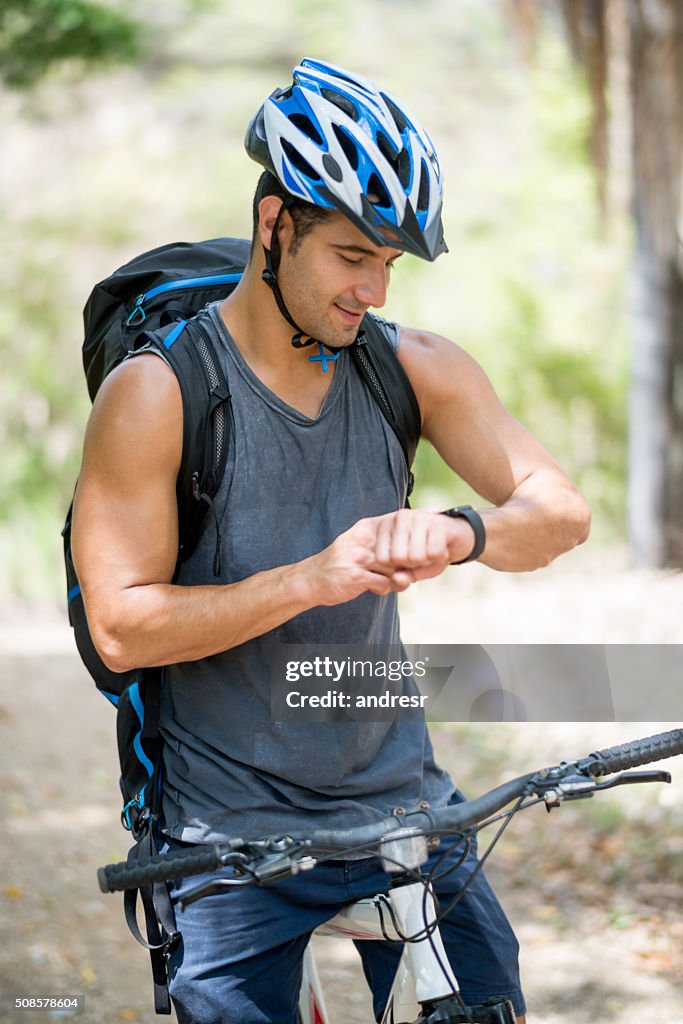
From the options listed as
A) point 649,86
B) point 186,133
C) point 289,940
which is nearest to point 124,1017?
point 289,940

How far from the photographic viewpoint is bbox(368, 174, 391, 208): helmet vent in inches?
101

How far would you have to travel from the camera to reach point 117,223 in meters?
15.9

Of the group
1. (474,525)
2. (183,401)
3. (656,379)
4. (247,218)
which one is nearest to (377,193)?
(183,401)

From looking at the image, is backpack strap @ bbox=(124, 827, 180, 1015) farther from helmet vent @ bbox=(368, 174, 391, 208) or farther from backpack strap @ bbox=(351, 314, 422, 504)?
helmet vent @ bbox=(368, 174, 391, 208)

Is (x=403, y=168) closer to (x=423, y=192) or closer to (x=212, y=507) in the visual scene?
(x=423, y=192)

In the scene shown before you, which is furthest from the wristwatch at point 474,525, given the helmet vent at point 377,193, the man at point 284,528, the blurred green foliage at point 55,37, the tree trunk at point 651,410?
the tree trunk at point 651,410

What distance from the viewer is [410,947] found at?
261 centimetres

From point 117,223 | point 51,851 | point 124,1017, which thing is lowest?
point 124,1017

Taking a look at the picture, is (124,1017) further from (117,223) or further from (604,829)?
(117,223)

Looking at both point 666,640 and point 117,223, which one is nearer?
point 666,640

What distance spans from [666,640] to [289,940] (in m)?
5.87

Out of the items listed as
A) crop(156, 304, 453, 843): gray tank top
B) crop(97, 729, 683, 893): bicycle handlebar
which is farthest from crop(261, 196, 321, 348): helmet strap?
crop(97, 729, 683, 893): bicycle handlebar

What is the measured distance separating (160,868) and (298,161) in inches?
57.9

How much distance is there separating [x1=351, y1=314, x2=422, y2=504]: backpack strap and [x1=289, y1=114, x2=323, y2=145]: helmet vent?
0.43 meters
